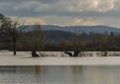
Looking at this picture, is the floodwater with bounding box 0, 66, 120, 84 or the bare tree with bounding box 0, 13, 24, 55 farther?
the bare tree with bounding box 0, 13, 24, 55

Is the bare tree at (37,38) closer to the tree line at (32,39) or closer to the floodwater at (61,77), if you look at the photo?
the tree line at (32,39)

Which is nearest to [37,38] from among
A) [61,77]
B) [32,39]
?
[32,39]

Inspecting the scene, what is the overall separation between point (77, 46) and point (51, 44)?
18.6m

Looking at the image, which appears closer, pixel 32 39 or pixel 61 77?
pixel 61 77

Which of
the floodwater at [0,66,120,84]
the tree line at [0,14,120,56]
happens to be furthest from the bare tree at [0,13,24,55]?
the floodwater at [0,66,120,84]

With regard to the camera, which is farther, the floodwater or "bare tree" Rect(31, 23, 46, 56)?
"bare tree" Rect(31, 23, 46, 56)

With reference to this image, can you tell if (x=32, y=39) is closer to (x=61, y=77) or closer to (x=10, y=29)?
(x=10, y=29)

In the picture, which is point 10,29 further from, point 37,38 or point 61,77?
point 61,77

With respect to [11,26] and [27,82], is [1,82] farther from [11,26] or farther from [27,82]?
[11,26]

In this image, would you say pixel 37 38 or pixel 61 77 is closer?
pixel 61 77

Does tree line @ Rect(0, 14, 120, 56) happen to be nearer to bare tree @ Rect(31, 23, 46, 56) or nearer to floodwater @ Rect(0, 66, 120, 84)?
bare tree @ Rect(31, 23, 46, 56)

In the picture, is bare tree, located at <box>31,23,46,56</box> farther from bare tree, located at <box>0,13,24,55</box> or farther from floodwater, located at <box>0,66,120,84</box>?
floodwater, located at <box>0,66,120,84</box>

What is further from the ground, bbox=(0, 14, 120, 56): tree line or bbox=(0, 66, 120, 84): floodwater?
bbox=(0, 66, 120, 84): floodwater

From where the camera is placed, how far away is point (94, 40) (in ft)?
407
